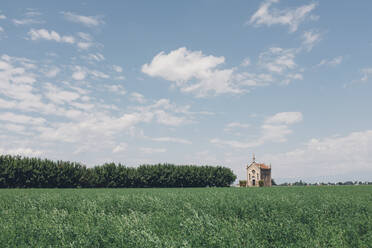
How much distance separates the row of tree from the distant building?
1347 centimetres

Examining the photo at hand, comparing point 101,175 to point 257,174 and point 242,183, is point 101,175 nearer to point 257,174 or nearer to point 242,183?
point 242,183

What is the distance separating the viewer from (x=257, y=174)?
96125 mm

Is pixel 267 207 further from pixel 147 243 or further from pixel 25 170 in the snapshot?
pixel 25 170

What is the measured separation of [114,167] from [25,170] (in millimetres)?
19291

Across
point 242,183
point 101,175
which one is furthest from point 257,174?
point 101,175

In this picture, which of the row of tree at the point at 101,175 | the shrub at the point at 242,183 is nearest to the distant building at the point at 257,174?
the shrub at the point at 242,183

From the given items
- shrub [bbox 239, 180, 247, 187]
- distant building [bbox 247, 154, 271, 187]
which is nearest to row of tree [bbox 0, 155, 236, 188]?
shrub [bbox 239, 180, 247, 187]

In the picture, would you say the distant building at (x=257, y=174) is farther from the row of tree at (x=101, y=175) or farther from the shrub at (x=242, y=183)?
the row of tree at (x=101, y=175)

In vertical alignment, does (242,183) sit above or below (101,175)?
below

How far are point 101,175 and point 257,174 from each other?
175 feet

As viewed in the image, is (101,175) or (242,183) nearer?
(101,175)

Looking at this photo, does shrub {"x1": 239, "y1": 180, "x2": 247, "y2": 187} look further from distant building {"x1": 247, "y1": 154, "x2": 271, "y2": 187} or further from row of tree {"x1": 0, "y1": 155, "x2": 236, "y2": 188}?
row of tree {"x1": 0, "y1": 155, "x2": 236, "y2": 188}

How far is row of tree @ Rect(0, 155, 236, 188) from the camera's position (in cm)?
5550

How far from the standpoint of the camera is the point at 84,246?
29.1 feet
